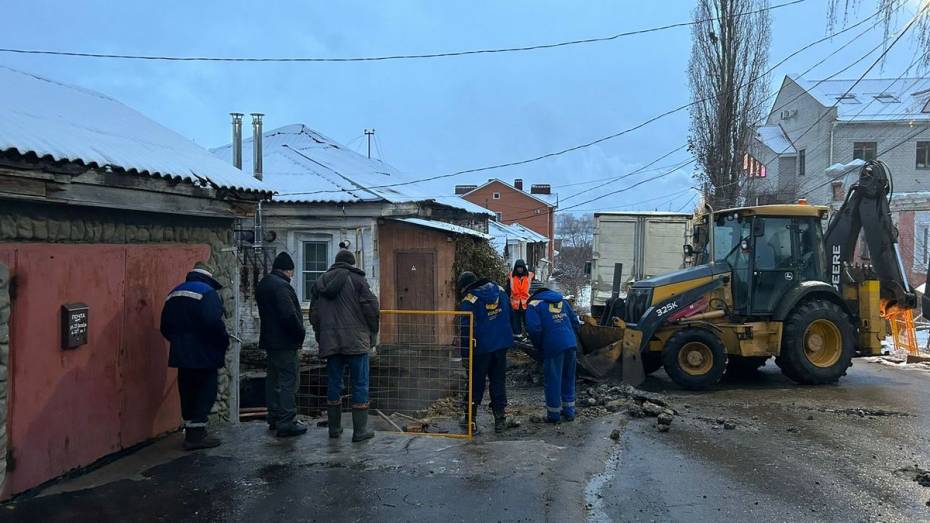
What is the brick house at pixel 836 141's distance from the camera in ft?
108

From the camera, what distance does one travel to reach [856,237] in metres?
11.1

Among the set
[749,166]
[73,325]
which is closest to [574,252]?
[749,166]

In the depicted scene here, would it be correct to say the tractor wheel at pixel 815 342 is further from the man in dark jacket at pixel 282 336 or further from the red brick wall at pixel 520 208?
the red brick wall at pixel 520 208

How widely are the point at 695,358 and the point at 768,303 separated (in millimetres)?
1452

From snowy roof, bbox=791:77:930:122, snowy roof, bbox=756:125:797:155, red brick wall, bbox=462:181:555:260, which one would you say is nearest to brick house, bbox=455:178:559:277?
red brick wall, bbox=462:181:555:260

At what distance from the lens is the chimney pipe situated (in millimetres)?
16719

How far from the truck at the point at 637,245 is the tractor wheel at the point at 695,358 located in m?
7.37

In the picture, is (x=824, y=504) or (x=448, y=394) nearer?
(x=824, y=504)

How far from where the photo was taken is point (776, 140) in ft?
129

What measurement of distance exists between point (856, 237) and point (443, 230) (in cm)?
773

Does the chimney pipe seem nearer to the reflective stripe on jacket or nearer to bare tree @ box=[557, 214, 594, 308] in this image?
the reflective stripe on jacket

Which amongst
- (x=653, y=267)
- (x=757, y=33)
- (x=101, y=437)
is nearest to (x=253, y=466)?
(x=101, y=437)

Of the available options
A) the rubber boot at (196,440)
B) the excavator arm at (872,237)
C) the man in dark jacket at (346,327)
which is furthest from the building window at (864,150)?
the rubber boot at (196,440)

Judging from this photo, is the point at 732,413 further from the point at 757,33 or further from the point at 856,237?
the point at 757,33
